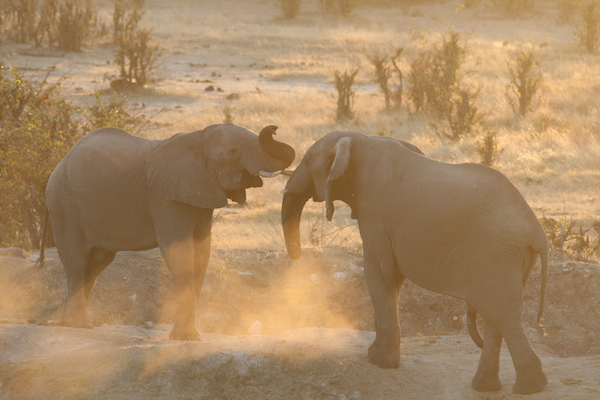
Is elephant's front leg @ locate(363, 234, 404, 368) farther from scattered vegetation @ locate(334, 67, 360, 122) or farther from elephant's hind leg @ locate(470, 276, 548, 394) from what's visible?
scattered vegetation @ locate(334, 67, 360, 122)

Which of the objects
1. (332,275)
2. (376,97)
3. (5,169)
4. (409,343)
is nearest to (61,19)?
(376,97)

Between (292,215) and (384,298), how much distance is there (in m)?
1.30

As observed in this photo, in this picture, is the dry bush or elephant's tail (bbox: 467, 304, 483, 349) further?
the dry bush

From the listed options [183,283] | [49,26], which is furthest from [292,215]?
[49,26]

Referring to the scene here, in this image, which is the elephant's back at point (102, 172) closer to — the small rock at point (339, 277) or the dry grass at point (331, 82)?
the small rock at point (339, 277)

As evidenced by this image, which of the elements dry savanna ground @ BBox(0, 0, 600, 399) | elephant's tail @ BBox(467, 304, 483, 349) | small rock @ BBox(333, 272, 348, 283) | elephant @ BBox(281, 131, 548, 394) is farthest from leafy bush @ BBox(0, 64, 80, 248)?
elephant's tail @ BBox(467, 304, 483, 349)

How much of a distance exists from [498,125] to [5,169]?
1432cm

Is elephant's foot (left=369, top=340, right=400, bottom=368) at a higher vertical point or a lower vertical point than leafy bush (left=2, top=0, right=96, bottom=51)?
lower

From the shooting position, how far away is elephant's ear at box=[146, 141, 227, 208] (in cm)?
789

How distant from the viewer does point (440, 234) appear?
6.62 metres

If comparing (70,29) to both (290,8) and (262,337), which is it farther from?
(262,337)

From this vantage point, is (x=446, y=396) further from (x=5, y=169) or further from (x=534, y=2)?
(x=534, y=2)

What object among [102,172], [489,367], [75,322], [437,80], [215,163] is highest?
[215,163]

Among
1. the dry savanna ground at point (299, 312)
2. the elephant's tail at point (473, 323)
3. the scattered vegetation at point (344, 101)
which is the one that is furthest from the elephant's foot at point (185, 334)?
the scattered vegetation at point (344, 101)
